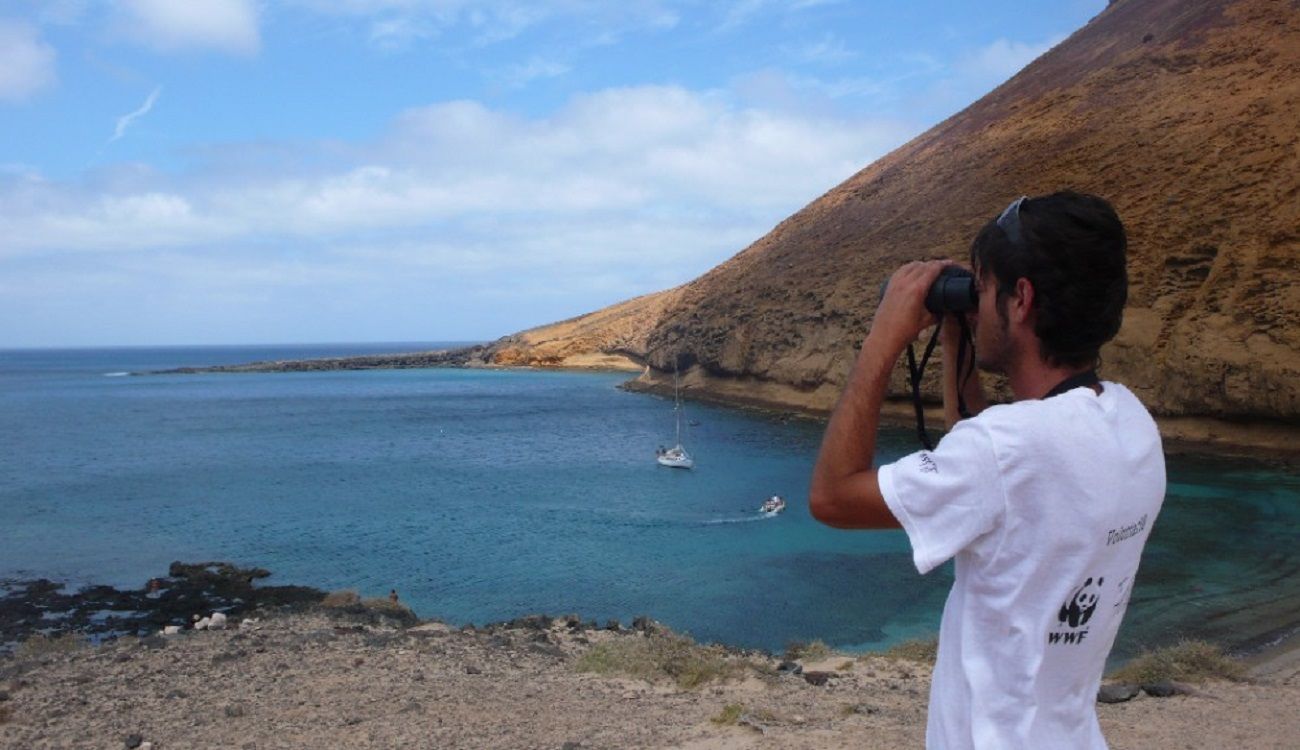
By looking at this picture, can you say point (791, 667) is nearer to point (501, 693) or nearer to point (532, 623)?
point (501, 693)

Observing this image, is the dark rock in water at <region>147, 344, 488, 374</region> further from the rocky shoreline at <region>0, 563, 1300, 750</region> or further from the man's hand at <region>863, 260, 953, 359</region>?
the man's hand at <region>863, 260, 953, 359</region>

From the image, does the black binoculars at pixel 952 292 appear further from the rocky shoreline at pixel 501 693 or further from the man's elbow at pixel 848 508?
the rocky shoreline at pixel 501 693

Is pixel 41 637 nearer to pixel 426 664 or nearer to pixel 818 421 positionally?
pixel 426 664

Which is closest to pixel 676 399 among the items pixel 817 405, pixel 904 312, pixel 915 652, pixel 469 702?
pixel 817 405

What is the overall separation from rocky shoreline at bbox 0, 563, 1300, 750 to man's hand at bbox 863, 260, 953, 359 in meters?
6.34

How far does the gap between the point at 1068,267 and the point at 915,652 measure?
1215cm

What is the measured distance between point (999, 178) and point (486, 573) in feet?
116

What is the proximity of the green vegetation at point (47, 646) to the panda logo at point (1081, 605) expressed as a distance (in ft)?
52.0

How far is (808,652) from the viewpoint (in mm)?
13469

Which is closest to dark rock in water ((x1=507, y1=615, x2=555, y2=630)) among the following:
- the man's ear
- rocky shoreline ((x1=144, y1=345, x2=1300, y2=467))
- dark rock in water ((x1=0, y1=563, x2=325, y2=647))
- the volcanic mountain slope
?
dark rock in water ((x1=0, y1=563, x2=325, y2=647))

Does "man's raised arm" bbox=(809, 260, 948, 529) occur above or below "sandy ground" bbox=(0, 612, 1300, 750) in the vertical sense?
above

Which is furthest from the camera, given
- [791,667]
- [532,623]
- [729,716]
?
[532,623]

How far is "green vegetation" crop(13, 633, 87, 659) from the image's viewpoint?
1427 centimetres

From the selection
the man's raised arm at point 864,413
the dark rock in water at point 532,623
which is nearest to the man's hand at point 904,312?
the man's raised arm at point 864,413
